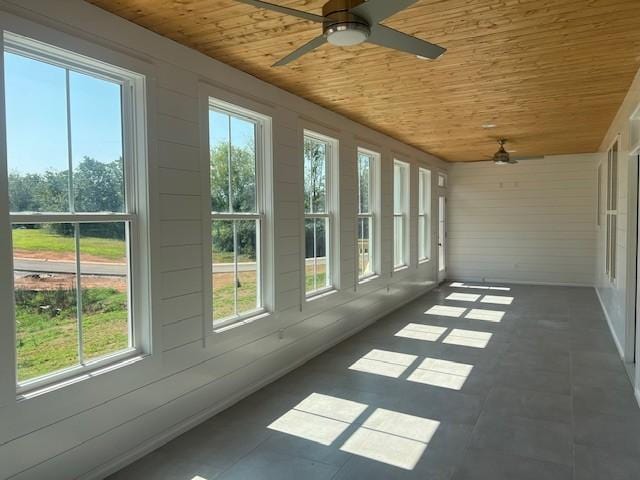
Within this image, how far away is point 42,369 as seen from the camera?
242 centimetres

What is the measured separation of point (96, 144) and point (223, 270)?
1408 mm

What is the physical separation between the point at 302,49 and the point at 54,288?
69.3 inches

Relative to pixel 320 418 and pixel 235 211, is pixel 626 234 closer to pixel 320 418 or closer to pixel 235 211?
pixel 320 418

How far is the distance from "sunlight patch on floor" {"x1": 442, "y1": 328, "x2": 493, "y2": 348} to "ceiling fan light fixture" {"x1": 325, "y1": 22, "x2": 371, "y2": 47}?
409 centimetres

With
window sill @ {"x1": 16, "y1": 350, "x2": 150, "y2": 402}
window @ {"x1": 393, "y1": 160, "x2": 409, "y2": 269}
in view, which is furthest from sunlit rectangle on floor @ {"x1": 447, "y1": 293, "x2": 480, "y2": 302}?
window sill @ {"x1": 16, "y1": 350, "x2": 150, "y2": 402}

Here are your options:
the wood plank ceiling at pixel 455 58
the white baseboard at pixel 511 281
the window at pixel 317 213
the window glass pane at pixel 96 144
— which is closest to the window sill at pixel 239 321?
the window at pixel 317 213

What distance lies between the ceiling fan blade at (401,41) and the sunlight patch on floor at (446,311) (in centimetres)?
519

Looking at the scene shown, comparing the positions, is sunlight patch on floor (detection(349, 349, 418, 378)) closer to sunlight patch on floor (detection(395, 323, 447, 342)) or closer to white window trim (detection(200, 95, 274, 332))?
sunlight patch on floor (detection(395, 323, 447, 342))

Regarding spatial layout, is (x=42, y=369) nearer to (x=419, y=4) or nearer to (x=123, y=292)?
(x=123, y=292)

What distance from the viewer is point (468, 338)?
5.55 meters

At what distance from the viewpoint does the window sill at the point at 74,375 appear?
2.30 m

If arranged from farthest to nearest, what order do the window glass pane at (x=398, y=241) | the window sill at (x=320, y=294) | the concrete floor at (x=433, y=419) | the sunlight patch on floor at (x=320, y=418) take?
the window glass pane at (x=398, y=241)
the window sill at (x=320, y=294)
the sunlight patch on floor at (x=320, y=418)
the concrete floor at (x=433, y=419)

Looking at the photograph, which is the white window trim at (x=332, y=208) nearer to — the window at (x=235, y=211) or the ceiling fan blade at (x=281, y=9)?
the window at (x=235, y=211)

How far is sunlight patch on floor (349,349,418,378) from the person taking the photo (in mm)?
4422
